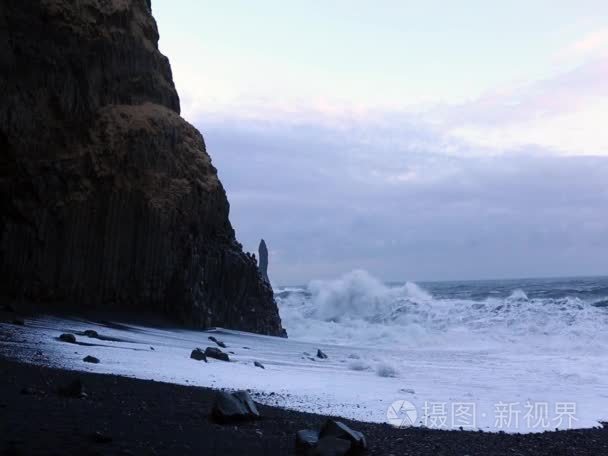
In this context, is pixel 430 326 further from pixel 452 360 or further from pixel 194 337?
pixel 194 337

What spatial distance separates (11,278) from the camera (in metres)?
15.8

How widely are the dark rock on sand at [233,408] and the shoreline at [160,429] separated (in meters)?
0.10

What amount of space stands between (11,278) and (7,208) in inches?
65.0

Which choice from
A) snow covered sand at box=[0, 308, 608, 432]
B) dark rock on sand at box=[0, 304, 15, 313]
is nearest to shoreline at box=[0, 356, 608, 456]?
snow covered sand at box=[0, 308, 608, 432]

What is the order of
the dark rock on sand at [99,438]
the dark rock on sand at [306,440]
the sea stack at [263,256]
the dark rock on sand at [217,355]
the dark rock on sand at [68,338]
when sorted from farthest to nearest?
the sea stack at [263,256]
the dark rock on sand at [217,355]
the dark rock on sand at [68,338]
the dark rock on sand at [306,440]
the dark rock on sand at [99,438]

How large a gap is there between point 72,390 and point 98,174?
10731 millimetres

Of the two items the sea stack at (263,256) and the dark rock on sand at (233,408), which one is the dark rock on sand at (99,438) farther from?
the sea stack at (263,256)

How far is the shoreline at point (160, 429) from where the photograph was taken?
5.05 meters

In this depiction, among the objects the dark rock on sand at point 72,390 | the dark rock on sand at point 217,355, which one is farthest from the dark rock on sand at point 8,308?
the dark rock on sand at point 72,390

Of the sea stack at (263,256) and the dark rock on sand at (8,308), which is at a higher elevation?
the sea stack at (263,256)

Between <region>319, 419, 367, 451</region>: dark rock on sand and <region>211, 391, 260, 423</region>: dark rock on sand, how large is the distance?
3.83 ft

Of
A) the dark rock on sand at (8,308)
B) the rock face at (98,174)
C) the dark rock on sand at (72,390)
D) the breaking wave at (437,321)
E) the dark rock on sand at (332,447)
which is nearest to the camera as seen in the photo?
the dark rock on sand at (332,447)

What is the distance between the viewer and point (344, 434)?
229 inches

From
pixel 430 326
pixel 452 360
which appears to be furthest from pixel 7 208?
pixel 430 326
